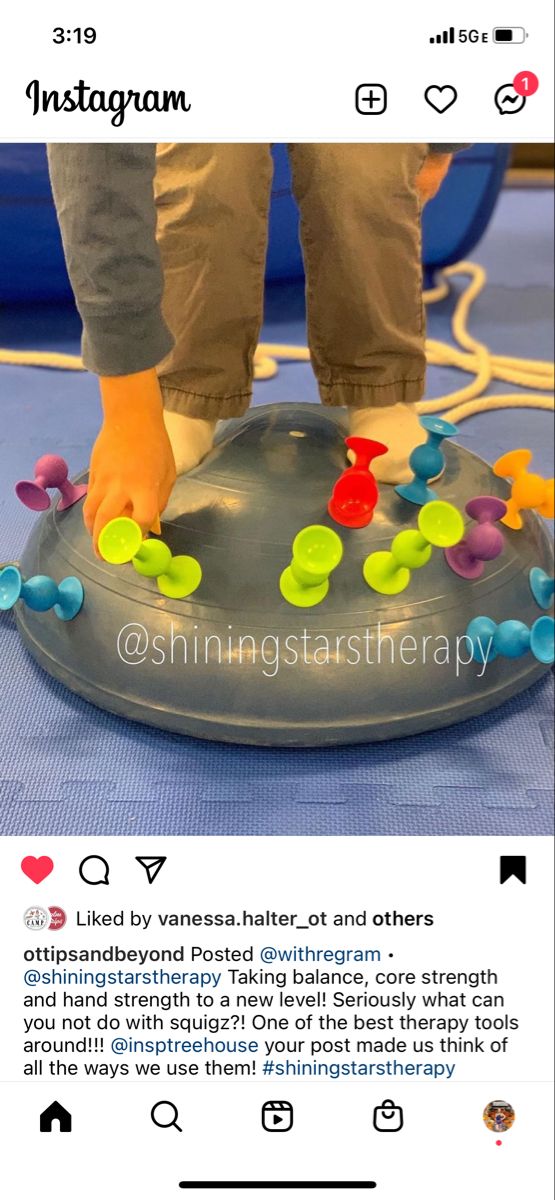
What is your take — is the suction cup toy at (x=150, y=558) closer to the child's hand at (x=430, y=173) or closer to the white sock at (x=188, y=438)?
the white sock at (x=188, y=438)

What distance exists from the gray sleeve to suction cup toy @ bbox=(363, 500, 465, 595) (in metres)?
0.15

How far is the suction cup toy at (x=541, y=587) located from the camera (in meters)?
0.58

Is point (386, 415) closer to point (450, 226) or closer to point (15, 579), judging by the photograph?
point (15, 579)

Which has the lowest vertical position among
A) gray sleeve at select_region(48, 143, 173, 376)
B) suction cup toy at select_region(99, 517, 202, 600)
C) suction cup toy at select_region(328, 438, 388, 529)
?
suction cup toy at select_region(99, 517, 202, 600)

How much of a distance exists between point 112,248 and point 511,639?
0.27 metres

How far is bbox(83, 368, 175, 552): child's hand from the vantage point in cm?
52

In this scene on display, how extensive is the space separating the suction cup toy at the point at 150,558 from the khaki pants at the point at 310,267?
137 millimetres
